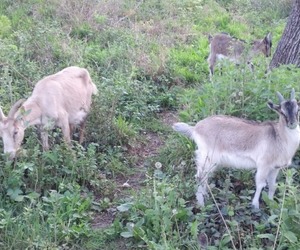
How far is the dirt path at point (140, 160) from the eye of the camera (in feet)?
19.0

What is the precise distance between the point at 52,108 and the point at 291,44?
3257mm

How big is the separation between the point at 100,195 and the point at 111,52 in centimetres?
372

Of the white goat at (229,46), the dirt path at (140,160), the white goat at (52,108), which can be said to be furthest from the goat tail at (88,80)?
the white goat at (229,46)

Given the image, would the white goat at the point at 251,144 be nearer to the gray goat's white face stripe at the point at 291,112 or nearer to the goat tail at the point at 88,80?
the gray goat's white face stripe at the point at 291,112

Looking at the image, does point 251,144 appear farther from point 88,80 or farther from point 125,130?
point 88,80

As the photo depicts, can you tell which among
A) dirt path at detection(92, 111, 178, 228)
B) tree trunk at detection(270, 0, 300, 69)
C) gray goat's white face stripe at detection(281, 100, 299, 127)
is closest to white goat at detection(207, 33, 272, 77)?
tree trunk at detection(270, 0, 300, 69)

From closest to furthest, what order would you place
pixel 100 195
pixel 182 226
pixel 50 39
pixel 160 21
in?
pixel 182 226, pixel 100 195, pixel 50 39, pixel 160 21

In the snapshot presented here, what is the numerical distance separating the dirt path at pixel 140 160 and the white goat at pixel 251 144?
38.6 inches

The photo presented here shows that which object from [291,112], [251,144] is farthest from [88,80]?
[291,112]

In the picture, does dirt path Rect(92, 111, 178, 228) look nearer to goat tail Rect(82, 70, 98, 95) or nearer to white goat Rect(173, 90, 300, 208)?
goat tail Rect(82, 70, 98, 95)

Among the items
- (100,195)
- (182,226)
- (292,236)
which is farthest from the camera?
(100,195)

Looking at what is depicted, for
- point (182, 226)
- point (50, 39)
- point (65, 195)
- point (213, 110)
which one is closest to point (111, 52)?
point (50, 39)

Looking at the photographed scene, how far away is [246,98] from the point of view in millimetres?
6395

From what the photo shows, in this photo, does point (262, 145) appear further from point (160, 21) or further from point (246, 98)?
point (160, 21)
